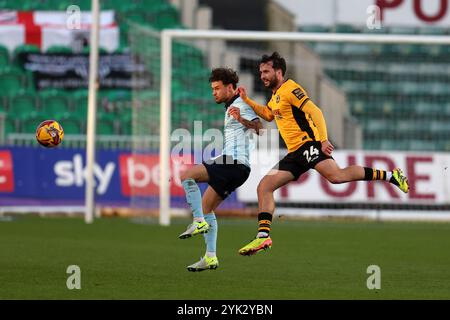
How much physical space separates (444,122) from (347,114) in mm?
1961

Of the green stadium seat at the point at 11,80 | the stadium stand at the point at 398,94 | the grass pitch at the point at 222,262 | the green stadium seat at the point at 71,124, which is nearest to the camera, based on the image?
the grass pitch at the point at 222,262

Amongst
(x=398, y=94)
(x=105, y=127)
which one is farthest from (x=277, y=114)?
(x=105, y=127)

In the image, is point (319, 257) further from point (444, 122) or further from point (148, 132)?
point (444, 122)

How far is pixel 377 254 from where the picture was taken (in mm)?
12562

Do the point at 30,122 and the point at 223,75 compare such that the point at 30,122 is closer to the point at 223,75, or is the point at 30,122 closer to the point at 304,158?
the point at 304,158

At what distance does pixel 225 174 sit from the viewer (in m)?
9.66

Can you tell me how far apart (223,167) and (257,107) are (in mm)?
728

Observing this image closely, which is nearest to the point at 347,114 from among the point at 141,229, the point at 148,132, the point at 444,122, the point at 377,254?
the point at 444,122

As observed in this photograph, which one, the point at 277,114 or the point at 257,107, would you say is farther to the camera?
the point at 277,114

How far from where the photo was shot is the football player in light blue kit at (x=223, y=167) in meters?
9.67

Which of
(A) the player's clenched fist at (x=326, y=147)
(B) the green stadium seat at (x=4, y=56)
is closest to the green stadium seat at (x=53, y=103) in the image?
(B) the green stadium seat at (x=4, y=56)

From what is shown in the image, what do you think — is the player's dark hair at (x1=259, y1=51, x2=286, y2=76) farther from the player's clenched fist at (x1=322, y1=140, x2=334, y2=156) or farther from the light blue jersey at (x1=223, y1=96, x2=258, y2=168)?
the player's clenched fist at (x1=322, y1=140, x2=334, y2=156)

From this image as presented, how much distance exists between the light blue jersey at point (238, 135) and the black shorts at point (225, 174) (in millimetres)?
70

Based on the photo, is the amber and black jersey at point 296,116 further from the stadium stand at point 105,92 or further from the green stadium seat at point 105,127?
the green stadium seat at point 105,127
